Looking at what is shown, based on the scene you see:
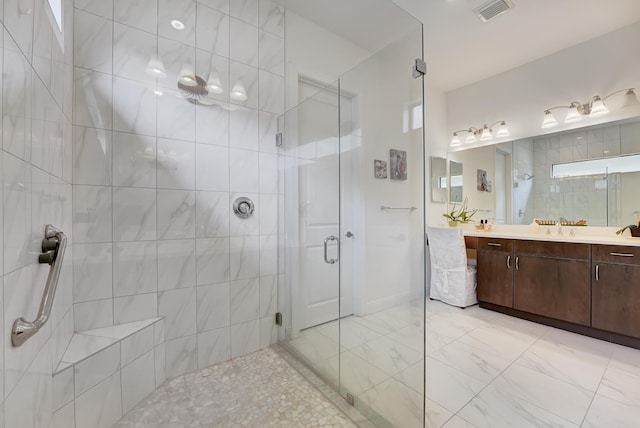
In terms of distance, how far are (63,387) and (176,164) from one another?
1.27 metres

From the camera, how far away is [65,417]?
44.7 inches

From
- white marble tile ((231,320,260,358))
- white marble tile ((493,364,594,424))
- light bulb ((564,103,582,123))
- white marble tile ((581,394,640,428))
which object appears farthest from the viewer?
light bulb ((564,103,582,123))

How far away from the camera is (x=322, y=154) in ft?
6.38

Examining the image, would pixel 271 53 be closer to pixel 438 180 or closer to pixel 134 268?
pixel 134 268

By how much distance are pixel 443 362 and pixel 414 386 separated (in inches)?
33.6

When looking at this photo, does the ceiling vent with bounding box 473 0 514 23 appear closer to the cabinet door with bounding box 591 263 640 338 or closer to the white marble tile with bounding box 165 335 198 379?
the cabinet door with bounding box 591 263 640 338

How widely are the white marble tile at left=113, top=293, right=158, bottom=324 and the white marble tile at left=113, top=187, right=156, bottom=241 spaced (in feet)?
1.22

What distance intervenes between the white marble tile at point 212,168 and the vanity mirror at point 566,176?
3.20 meters

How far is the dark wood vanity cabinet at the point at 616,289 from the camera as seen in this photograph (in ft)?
6.63

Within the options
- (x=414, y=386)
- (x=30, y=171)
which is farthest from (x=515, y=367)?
(x=30, y=171)

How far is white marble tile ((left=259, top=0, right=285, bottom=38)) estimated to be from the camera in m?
2.17

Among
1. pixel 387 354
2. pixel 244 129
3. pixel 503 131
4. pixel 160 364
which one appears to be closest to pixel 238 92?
pixel 244 129

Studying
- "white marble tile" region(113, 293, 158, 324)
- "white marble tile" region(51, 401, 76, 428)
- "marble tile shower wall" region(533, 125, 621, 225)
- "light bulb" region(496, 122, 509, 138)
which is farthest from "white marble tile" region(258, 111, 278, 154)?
"marble tile shower wall" region(533, 125, 621, 225)

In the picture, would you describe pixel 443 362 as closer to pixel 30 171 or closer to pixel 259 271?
pixel 259 271
